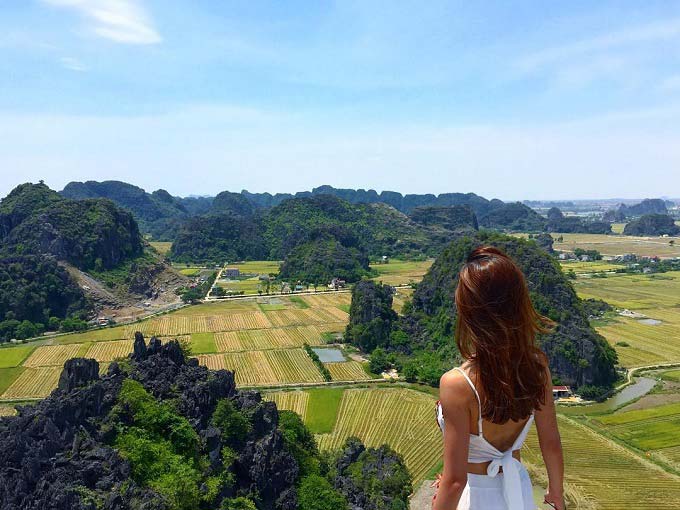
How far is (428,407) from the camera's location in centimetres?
3916

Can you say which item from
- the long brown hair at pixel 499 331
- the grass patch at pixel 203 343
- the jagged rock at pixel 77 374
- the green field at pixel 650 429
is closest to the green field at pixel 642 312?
the green field at pixel 650 429

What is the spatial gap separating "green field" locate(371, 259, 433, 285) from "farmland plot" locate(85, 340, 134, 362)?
5092 centimetres

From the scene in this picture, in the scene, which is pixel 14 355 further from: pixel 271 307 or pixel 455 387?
pixel 455 387

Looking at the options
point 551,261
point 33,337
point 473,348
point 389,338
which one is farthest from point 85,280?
point 473,348

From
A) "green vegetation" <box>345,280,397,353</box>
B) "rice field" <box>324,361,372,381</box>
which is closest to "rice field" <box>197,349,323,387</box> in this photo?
"rice field" <box>324,361,372,381</box>

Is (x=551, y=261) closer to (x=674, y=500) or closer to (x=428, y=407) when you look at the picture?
(x=428, y=407)

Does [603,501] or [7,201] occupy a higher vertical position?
[7,201]

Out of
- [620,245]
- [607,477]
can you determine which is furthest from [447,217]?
[607,477]

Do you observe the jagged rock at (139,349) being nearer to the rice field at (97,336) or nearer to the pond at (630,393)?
the pond at (630,393)

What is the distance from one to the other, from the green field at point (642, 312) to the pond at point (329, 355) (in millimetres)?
26394

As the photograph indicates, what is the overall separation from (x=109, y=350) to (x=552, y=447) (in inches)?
2235

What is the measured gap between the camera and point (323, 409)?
3844cm

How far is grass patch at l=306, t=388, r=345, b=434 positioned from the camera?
35.6m

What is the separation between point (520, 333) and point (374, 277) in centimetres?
9993
